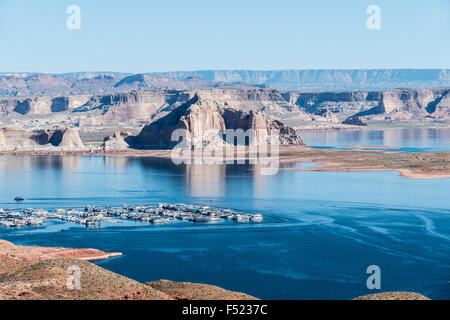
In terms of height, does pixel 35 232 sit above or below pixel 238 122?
below

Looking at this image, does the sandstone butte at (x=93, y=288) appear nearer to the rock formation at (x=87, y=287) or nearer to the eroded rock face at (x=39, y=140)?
the rock formation at (x=87, y=287)

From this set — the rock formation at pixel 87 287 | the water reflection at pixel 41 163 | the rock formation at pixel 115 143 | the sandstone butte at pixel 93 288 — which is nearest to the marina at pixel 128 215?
the rock formation at pixel 87 287

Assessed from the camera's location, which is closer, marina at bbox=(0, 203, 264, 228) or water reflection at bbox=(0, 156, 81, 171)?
marina at bbox=(0, 203, 264, 228)

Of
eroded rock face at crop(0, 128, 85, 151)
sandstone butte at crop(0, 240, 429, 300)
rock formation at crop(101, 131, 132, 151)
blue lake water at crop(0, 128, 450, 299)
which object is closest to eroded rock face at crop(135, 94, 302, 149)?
rock formation at crop(101, 131, 132, 151)

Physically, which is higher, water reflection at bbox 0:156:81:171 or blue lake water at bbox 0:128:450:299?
water reflection at bbox 0:156:81:171

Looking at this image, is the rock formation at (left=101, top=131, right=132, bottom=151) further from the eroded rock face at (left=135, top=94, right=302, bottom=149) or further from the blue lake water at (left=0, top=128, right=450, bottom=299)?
the blue lake water at (left=0, top=128, right=450, bottom=299)
